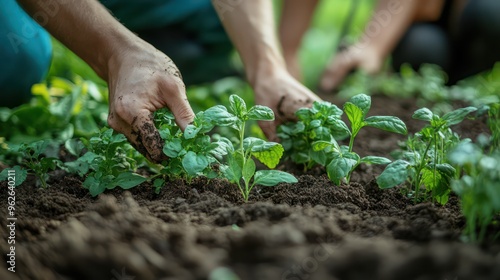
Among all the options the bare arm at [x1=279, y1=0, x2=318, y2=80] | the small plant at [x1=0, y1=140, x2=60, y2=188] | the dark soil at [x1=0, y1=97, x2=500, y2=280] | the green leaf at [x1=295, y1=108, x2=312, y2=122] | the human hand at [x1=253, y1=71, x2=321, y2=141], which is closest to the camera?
the dark soil at [x1=0, y1=97, x2=500, y2=280]

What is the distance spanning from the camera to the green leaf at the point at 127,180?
1521mm

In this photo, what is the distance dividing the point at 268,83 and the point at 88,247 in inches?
45.6

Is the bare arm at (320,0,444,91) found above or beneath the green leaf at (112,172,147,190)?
above

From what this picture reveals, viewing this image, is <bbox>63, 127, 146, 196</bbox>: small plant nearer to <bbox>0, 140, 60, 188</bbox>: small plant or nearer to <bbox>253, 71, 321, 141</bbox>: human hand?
<bbox>0, 140, 60, 188</bbox>: small plant

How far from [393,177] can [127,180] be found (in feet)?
2.33

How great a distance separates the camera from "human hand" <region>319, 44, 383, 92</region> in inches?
133

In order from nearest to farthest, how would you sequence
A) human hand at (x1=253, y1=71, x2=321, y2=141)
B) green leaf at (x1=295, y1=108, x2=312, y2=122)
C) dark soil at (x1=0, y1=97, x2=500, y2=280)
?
1. dark soil at (x1=0, y1=97, x2=500, y2=280)
2. green leaf at (x1=295, y1=108, x2=312, y2=122)
3. human hand at (x1=253, y1=71, x2=321, y2=141)

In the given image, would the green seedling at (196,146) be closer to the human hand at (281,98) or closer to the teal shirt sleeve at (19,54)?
the human hand at (281,98)

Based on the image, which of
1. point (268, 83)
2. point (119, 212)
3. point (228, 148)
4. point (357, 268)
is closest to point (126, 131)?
point (228, 148)

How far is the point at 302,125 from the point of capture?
1.70 metres

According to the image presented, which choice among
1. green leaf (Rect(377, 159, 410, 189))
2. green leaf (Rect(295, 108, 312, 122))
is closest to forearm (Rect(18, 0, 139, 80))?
green leaf (Rect(295, 108, 312, 122))

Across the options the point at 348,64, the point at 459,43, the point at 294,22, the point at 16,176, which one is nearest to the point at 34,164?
the point at 16,176

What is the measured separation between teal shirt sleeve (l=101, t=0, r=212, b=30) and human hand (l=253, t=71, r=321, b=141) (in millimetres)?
1188

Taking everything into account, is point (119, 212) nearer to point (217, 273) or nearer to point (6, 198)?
point (217, 273)
